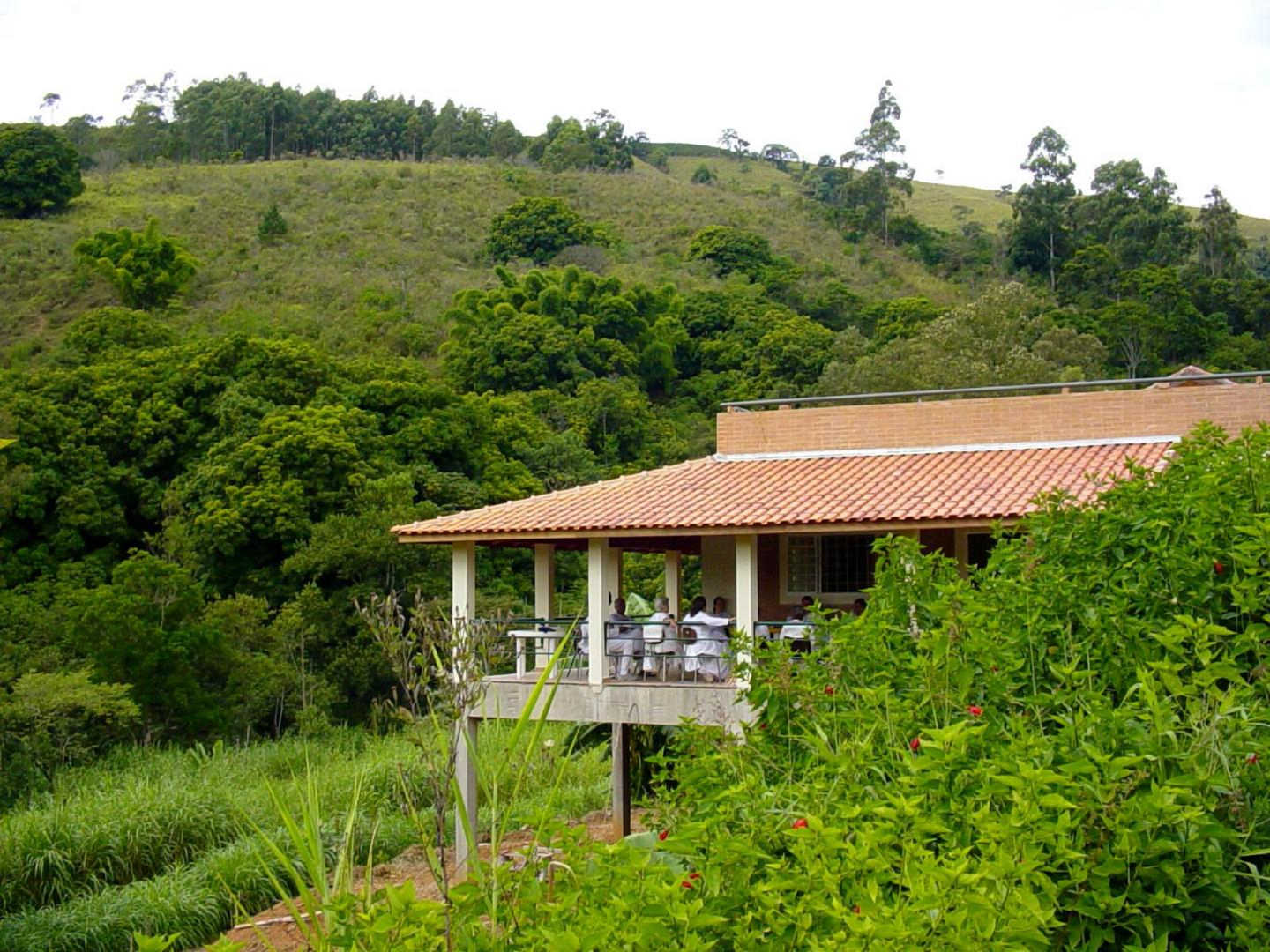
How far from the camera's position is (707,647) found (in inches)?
534

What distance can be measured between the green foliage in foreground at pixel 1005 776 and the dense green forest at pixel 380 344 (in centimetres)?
523

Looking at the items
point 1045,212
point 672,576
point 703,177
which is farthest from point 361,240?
point 672,576

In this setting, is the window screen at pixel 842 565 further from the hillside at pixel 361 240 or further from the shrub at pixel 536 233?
the shrub at pixel 536 233

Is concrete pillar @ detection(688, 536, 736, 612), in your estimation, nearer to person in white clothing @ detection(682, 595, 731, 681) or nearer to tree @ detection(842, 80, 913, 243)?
person in white clothing @ detection(682, 595, 731, 681)

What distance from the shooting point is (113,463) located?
3098cm

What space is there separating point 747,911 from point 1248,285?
50.3 metres

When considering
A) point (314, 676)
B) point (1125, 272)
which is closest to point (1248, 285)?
point (1125, 272)

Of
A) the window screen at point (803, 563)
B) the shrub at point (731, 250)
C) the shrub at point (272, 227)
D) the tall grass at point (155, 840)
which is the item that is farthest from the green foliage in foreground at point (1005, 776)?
the shrub at point (272, 227)

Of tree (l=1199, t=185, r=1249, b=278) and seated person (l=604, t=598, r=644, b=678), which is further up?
tree (l=1199, t=185, r=1249, b=278)

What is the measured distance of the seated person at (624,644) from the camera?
46.0 feet

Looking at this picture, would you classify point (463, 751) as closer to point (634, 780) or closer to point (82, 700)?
point (634, 780)

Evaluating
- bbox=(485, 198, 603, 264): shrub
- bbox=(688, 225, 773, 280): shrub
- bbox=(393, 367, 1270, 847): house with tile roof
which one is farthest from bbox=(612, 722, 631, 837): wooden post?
bbox=(485, 198, 603, 264): shrub

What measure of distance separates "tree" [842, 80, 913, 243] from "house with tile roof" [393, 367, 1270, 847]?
50.6 m

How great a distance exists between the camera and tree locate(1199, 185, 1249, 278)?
2127 inches
